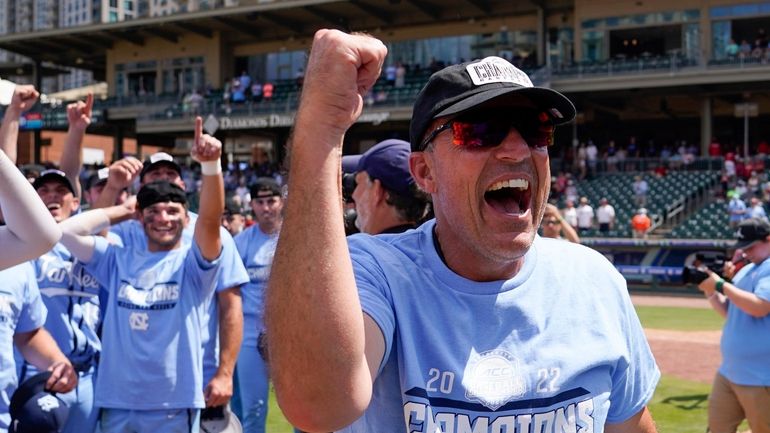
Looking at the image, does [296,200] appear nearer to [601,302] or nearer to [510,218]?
[510,218]

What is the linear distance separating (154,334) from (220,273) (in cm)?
57

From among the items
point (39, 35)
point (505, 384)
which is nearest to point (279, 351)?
point (505, 384)

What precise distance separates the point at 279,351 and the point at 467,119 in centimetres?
71

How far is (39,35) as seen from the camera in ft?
135

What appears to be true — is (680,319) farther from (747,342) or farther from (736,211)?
(747,342)

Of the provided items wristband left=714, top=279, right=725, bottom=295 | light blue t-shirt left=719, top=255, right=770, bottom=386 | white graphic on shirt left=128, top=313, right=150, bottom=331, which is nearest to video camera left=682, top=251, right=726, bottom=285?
wristband left=714, top=279, right=725, bottom=295

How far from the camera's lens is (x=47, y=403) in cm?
400

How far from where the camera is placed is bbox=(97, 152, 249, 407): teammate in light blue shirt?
4.56 m

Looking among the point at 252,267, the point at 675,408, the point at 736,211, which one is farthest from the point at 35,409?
the point at 736,211

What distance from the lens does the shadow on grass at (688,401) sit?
26.0ft

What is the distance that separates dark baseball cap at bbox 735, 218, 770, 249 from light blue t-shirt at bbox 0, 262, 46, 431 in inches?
187

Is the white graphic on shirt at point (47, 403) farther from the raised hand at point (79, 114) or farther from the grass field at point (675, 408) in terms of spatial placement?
the grass field at point (675, 408)

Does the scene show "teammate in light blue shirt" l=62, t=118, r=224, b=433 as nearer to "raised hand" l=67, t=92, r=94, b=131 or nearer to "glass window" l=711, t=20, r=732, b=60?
"raised hand" l=67, t=92, r=94, b=131

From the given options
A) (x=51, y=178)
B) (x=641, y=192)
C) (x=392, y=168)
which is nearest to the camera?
(x=392, y=168)
